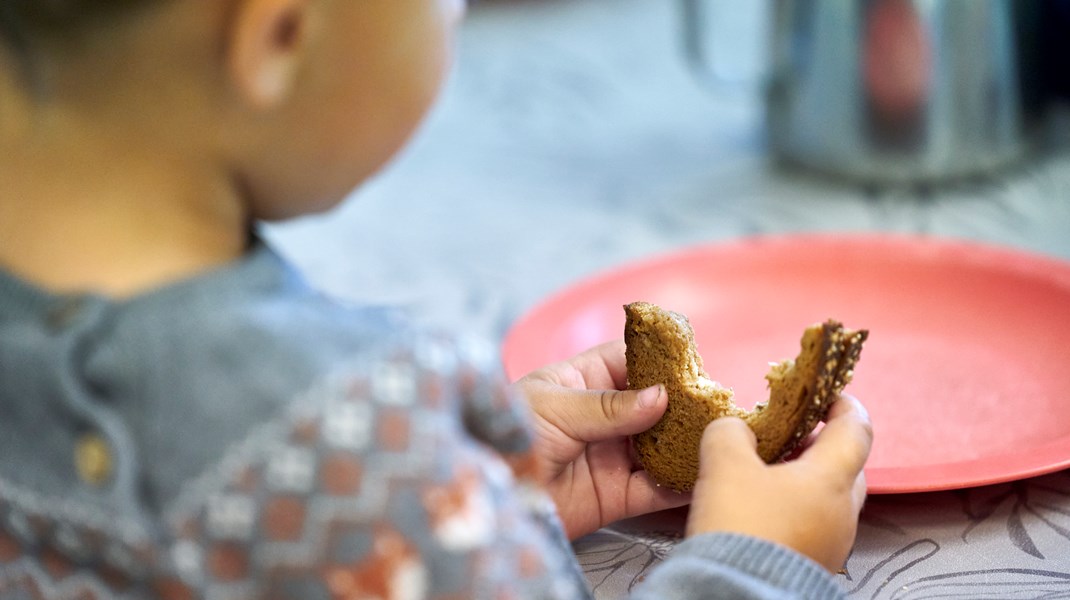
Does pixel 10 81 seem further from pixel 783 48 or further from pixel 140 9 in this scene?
pixel 783 48

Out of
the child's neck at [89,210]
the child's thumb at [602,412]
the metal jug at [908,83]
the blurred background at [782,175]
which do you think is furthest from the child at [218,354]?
the metal jug at [908,83]

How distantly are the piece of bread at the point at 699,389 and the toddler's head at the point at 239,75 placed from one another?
181 mm

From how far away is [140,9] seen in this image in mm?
337

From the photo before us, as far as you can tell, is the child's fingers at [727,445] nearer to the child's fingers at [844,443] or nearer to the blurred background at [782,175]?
the child's fingers at [844,443]

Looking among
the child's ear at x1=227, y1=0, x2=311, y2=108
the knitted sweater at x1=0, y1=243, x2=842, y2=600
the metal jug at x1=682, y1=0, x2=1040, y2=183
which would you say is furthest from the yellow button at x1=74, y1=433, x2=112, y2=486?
the metal jug at x1=682, y1=0, x2=1040, y2=183

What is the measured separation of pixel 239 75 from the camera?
0.35m

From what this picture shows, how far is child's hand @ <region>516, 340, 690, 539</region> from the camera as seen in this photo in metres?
0.51

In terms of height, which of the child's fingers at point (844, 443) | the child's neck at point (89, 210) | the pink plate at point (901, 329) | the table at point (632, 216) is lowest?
the table at point (632, 216)

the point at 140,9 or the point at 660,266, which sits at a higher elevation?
the point at 140,9

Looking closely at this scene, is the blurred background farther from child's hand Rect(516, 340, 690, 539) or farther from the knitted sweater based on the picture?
the knitted sweater

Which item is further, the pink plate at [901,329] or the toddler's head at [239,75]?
the pink plate at [901,329]

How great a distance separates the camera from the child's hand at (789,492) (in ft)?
1.39

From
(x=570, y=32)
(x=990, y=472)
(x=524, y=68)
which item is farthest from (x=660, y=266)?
(x=570, y=32)

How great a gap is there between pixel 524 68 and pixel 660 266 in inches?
36.2
